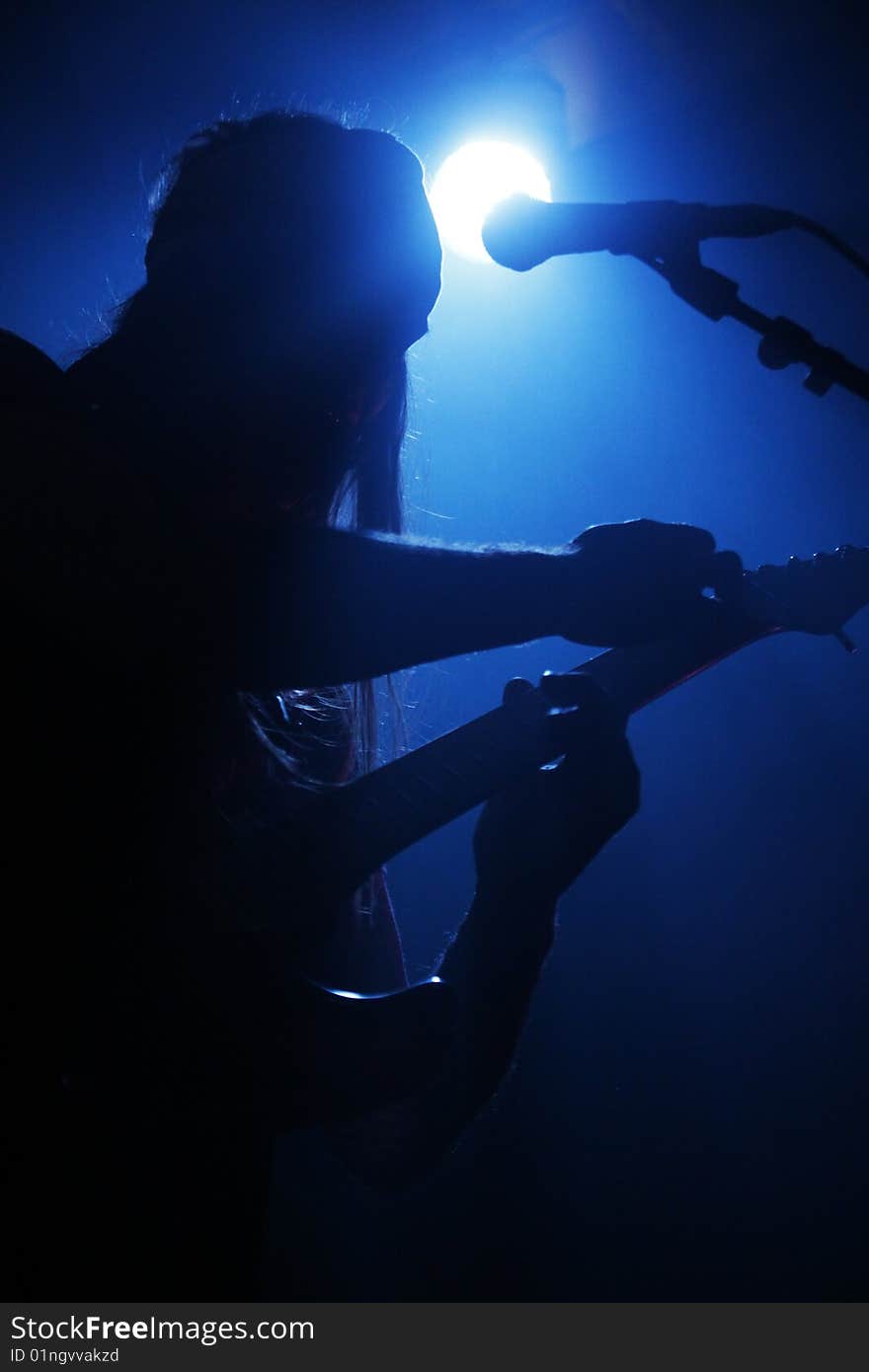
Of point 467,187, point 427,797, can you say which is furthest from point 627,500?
point 427,797

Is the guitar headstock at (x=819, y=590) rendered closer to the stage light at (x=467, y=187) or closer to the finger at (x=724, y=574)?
the finger at (x=724, y=574)

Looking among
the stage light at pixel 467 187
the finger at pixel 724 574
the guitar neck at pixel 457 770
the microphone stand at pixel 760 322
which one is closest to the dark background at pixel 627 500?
the stage light at pixel 467 187

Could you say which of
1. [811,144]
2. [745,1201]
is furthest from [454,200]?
[745,1201]

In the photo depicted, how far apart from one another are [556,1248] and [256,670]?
242 centimetres

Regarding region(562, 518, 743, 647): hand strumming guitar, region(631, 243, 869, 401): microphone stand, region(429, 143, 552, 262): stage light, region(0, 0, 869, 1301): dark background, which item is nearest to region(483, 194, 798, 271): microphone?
region(631, 243, 869, 401): microphone stand

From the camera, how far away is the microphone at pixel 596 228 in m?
0.78

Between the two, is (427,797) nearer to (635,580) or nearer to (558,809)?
(558,809)

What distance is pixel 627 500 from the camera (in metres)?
2.77

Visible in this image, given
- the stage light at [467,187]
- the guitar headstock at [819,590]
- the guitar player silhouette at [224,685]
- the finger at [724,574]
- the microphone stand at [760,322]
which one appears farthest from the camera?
the stage light at [467,187]

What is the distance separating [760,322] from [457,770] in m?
0.59

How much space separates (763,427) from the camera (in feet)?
8.65

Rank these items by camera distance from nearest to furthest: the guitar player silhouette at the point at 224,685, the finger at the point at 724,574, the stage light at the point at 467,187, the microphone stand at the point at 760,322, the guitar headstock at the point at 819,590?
the guitar player silhouette at the point at 224,685, the microphone stand at the point at 760,322, the finger at the point at 724,574, the guitar headstock at the point at 819,590, the stage light at the point at 467,187

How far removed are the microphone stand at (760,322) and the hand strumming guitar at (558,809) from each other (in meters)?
0.40

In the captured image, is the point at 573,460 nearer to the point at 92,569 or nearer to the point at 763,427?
the point at 763,427
